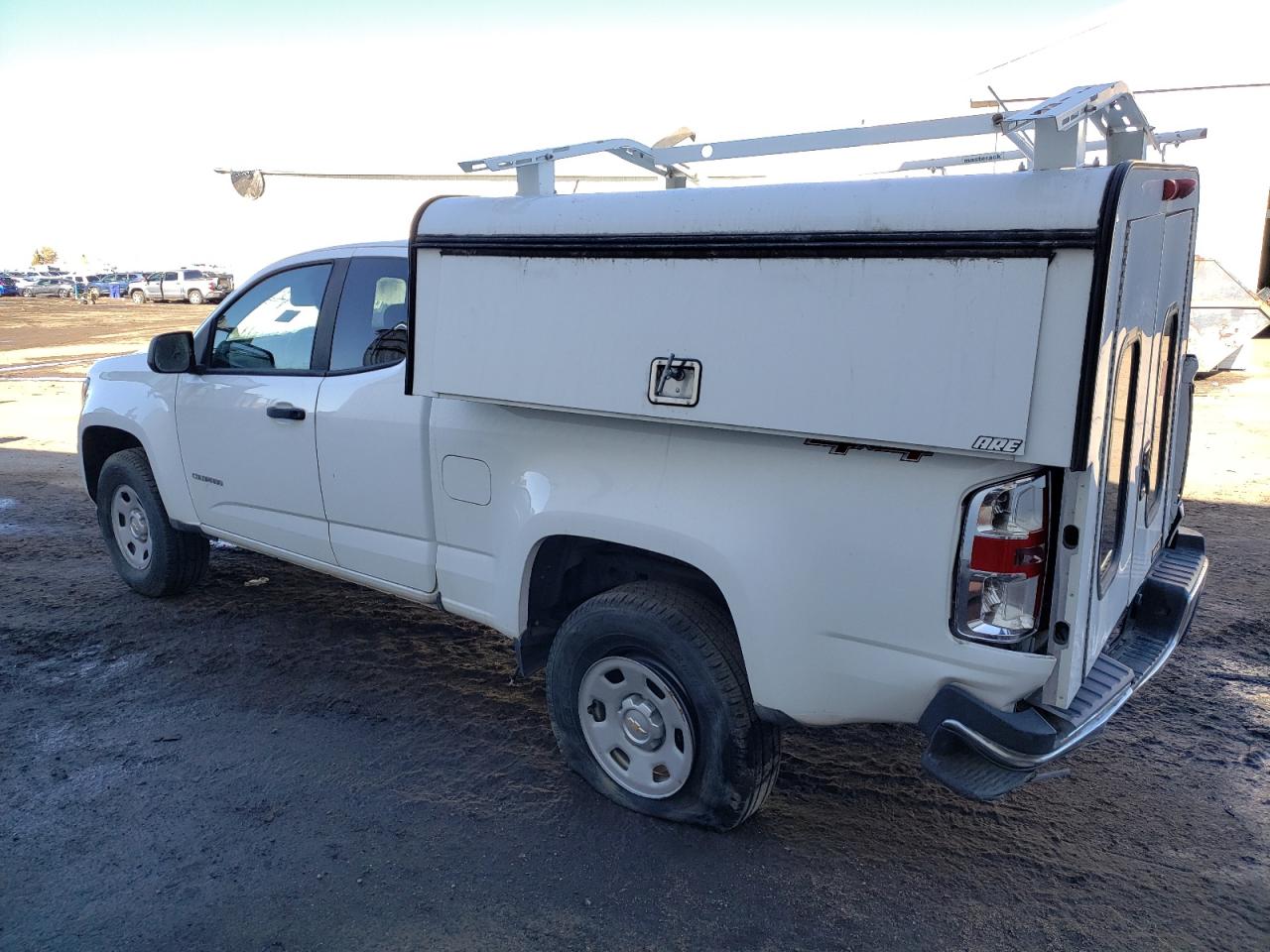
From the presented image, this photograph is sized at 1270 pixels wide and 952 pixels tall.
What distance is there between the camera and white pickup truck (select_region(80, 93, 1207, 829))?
267 cm

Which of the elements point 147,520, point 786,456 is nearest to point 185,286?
point 147,520

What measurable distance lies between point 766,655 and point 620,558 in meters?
0.78

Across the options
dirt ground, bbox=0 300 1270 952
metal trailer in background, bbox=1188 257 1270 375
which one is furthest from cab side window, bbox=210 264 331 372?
metal trailer in background, bbox=1188 257 1270 375

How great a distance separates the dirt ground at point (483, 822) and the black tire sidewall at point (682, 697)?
0.37ft

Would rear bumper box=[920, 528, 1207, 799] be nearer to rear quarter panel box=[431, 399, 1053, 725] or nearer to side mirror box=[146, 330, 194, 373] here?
rear quarter panel box=[431, 399, 1053, 725]

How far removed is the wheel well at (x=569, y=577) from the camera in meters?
3.62

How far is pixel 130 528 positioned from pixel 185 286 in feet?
159

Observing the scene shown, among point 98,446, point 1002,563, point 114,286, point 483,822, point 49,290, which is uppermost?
point 1002,563

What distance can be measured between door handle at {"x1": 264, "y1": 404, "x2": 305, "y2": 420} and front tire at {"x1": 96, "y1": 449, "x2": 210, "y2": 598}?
1.33m

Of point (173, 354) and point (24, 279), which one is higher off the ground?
point (173, 354)

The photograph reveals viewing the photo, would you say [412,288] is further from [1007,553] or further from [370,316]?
[1007,553]

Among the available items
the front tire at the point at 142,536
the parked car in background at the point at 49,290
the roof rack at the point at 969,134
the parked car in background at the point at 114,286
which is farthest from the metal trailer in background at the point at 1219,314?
the parked car in background at the point at 49,290

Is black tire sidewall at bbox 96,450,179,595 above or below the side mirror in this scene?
below

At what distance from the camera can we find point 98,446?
19.8 ft
